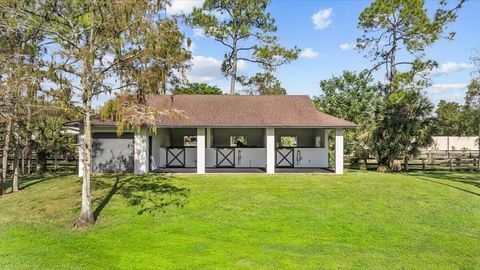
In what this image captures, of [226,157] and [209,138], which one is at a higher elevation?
[209,138]

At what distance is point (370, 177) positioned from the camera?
19.2 m

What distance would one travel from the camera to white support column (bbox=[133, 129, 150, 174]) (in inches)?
749

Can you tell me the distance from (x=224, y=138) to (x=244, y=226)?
11648 mm

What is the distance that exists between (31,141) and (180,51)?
617 inches

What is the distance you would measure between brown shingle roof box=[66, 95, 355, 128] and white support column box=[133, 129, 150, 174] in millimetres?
1311

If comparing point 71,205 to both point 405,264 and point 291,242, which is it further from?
point 405,264

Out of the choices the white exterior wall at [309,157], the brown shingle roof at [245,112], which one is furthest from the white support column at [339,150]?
the white exterior wall at [309,157]

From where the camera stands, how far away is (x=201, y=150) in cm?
1911

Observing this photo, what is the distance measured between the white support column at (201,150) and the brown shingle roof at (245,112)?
52 centimetres

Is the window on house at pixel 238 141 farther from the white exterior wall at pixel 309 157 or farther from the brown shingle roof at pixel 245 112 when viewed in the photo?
the white exterior wall at pixel 309 157

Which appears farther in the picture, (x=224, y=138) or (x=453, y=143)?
(x=453, y=143)

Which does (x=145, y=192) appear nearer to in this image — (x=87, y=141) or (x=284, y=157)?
(x=87, y=141)

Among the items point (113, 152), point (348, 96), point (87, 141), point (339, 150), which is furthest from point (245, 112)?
point (348, 96)

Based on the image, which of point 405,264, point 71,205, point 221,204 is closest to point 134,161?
point 71,205
